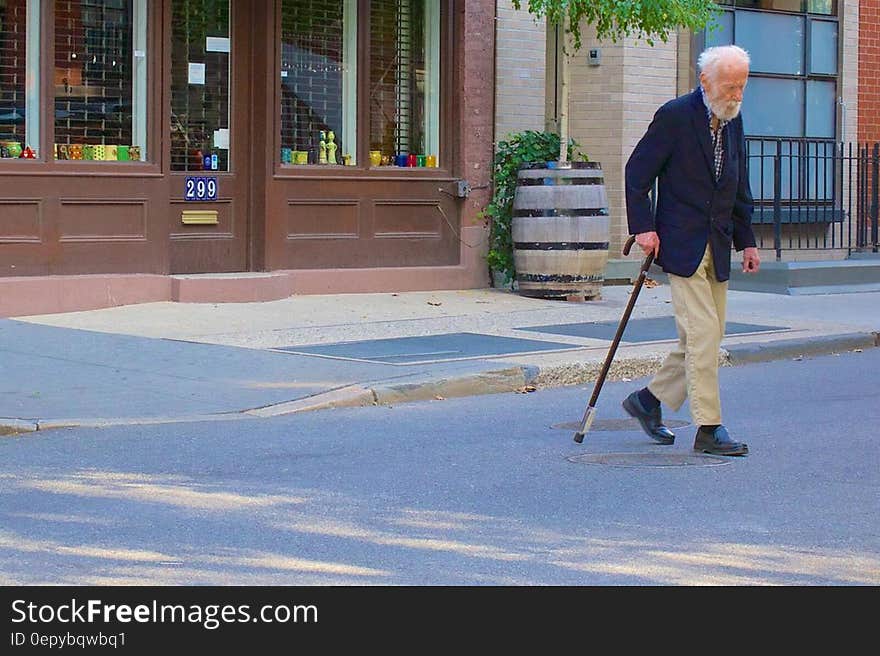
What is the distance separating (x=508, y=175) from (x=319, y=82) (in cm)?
192

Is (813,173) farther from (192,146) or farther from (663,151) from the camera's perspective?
(663,151)

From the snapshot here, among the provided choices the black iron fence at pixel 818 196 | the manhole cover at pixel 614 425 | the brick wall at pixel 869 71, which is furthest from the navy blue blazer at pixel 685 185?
the brick wall at pixel 869 71

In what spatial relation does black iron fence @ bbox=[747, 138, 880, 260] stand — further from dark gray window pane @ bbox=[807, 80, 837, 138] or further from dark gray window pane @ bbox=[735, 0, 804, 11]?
dark gray window pane @ bbox=[735, 0, 804, 11]

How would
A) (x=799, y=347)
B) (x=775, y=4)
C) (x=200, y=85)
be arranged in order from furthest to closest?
1. (x=775, y=4)
2. (x=200, y=85)
3. (x=799, y=347)

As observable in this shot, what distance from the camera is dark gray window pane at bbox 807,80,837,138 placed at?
19359 millimetres

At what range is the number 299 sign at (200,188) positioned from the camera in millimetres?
14102

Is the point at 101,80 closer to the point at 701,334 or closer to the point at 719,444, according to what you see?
the point at 701,334

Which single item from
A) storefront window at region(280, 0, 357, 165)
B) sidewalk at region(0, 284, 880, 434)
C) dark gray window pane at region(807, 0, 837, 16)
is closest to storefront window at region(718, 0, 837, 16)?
dark gray window pane at region(807, 0, 837, 16)

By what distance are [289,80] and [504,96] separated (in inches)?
91.8

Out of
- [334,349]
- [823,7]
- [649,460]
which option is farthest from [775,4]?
[649,460]

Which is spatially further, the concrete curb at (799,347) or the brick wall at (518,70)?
the brick wall at (518,70)

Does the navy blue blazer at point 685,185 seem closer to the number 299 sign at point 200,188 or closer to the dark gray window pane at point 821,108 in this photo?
the number 299 sign at point 200,188

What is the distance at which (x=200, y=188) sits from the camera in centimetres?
1419

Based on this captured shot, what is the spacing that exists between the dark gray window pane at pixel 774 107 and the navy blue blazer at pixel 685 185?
11069 mm
